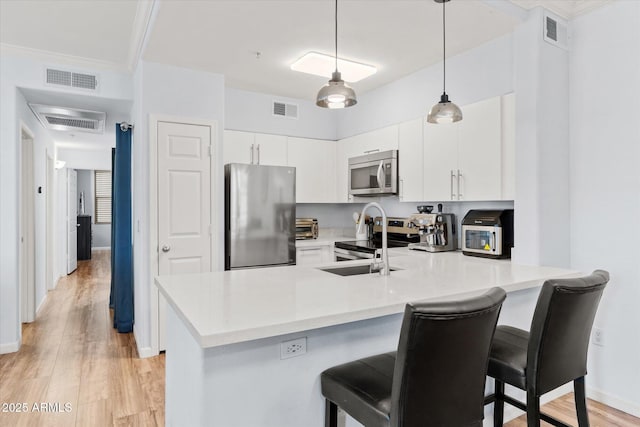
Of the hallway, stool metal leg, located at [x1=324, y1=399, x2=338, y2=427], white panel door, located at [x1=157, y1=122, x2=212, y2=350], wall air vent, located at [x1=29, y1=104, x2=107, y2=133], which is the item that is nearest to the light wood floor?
the hallway

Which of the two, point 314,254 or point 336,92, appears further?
point 314,254

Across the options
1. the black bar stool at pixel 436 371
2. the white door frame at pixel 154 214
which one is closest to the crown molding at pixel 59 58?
the white door frame at pixel 154 214

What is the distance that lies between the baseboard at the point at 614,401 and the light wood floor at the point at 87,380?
41 millimetres

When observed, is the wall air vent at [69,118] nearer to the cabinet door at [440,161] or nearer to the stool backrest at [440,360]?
the cabinet door at [440,161]

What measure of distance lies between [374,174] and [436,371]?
298 cm

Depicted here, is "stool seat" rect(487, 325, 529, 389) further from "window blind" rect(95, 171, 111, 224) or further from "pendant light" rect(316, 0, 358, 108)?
"window blind" rect(95, 171, 111, 224)

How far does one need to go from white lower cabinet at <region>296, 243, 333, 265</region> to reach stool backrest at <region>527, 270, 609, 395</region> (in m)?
2.77

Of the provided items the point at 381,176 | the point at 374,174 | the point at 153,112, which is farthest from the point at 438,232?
the point at 153,112

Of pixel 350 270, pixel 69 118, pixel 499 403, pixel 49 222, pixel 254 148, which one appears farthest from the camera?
pixel 49 222

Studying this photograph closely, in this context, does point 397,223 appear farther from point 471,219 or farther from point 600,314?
point 600,314

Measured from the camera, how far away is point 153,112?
3.34 meters

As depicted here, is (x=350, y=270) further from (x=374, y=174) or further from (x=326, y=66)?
(x=326, y=66)

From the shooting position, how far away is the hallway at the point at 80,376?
2.42 m

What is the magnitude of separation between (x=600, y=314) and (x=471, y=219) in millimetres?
1060
